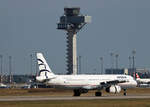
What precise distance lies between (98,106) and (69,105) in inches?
157

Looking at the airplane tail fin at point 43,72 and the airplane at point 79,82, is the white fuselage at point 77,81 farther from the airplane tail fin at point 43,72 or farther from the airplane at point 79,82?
the airplane tail fin at point 43,72

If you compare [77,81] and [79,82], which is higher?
[77,81]

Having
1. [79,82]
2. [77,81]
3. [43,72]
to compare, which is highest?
[43,72]

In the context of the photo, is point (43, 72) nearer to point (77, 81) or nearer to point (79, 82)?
point (77, 81)

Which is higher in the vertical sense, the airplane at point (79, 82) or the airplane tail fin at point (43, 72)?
the airplane tail fin at point (43, 72)

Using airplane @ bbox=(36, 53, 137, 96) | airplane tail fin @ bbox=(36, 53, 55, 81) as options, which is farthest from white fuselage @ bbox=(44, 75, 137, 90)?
airplane tail fin @ bbox=(36, 53, 55, 81)

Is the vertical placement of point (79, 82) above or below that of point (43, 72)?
below

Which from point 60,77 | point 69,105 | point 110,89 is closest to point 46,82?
point 60,77

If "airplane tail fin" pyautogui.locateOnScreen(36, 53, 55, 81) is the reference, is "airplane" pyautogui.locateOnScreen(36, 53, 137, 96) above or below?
below

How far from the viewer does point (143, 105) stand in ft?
244

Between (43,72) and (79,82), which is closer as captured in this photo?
(79,82)

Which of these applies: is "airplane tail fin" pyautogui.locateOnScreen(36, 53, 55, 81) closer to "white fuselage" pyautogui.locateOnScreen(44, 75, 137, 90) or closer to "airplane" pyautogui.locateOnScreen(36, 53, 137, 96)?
"airplane" pyautogui.locateOnScreen(36, 53, 137, 96)

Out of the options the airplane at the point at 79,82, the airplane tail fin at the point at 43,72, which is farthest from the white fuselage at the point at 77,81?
the airplane tail fin at the point at 43,72

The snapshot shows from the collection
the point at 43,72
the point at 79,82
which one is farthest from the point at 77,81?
the point at 43,72
